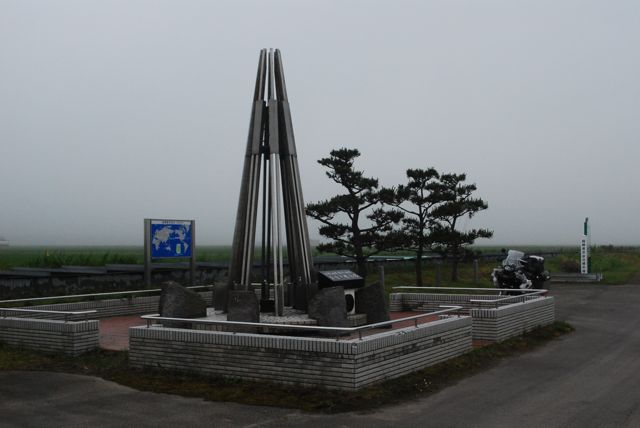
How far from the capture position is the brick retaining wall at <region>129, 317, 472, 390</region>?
796 centimetres

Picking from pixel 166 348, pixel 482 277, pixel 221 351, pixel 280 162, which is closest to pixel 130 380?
pixel 166 348

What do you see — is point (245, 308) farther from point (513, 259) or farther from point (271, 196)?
point (513, 259)

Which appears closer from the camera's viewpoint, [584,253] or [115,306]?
[115,306]

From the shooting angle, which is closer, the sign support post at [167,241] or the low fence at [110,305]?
the low fence at [110,305]

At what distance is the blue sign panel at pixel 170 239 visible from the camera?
18.1 meters

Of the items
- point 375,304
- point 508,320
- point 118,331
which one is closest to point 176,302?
point 118,331

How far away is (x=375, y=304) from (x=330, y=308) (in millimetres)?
1545

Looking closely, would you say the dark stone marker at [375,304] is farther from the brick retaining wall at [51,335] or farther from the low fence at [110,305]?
the low fence at [110,305]

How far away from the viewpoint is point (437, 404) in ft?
25.6

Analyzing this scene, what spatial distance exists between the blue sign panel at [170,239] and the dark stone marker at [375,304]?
8026mm

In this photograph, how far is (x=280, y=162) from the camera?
13344 millimetres

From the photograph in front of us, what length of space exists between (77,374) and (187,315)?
2.36 meters

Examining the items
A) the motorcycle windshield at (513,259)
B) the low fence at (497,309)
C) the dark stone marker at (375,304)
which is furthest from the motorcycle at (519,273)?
the dark stone marker at (375,304)

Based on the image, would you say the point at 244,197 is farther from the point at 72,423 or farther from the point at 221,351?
the point at 72,423
